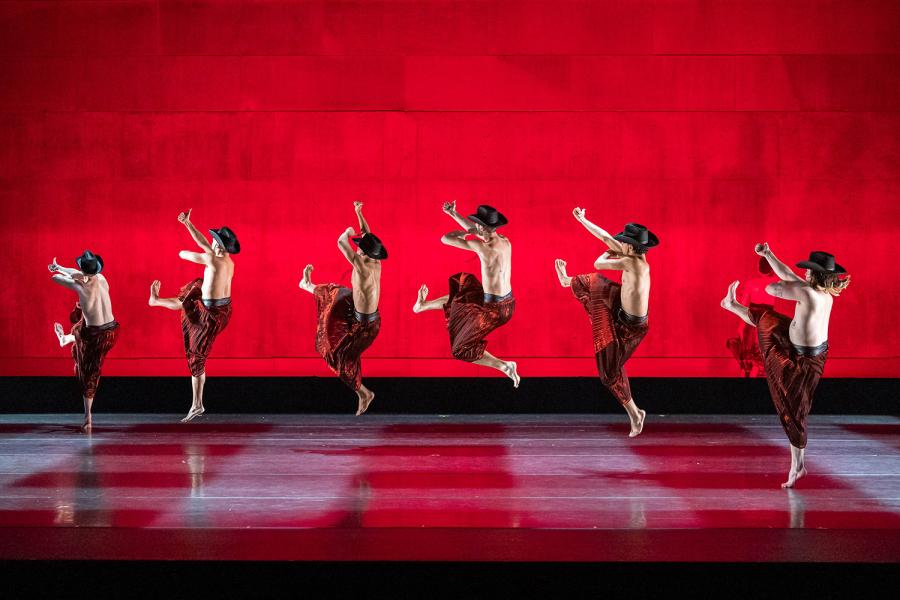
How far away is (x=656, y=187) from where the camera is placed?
315 inches

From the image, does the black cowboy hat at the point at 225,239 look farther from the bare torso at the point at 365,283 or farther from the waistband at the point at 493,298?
the waistband at the point at 493,298

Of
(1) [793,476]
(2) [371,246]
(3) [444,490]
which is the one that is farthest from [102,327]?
(1) [793,476]

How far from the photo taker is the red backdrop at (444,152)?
791cm

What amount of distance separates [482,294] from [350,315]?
3.23 ft

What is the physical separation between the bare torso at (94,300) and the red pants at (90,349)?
0.17 ft

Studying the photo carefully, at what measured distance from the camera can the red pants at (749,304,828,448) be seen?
472 cm

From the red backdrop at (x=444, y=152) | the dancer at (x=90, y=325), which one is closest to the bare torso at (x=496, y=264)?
the red backdrop at (x=444, y=152)

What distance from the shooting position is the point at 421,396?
305 inches

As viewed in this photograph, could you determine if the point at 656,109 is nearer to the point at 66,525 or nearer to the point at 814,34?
the point at 814,34

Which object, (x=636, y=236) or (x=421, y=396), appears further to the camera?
(x=421, y=396)

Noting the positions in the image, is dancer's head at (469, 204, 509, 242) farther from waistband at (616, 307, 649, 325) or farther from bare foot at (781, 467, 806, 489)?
bare foot at (781, 467, 806, 489)

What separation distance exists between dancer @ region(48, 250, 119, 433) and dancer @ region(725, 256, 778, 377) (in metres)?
4.83

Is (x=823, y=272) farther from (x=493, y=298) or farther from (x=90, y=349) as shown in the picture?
(x=90, y=349)

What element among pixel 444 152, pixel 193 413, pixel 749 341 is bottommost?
pixel 193 413
